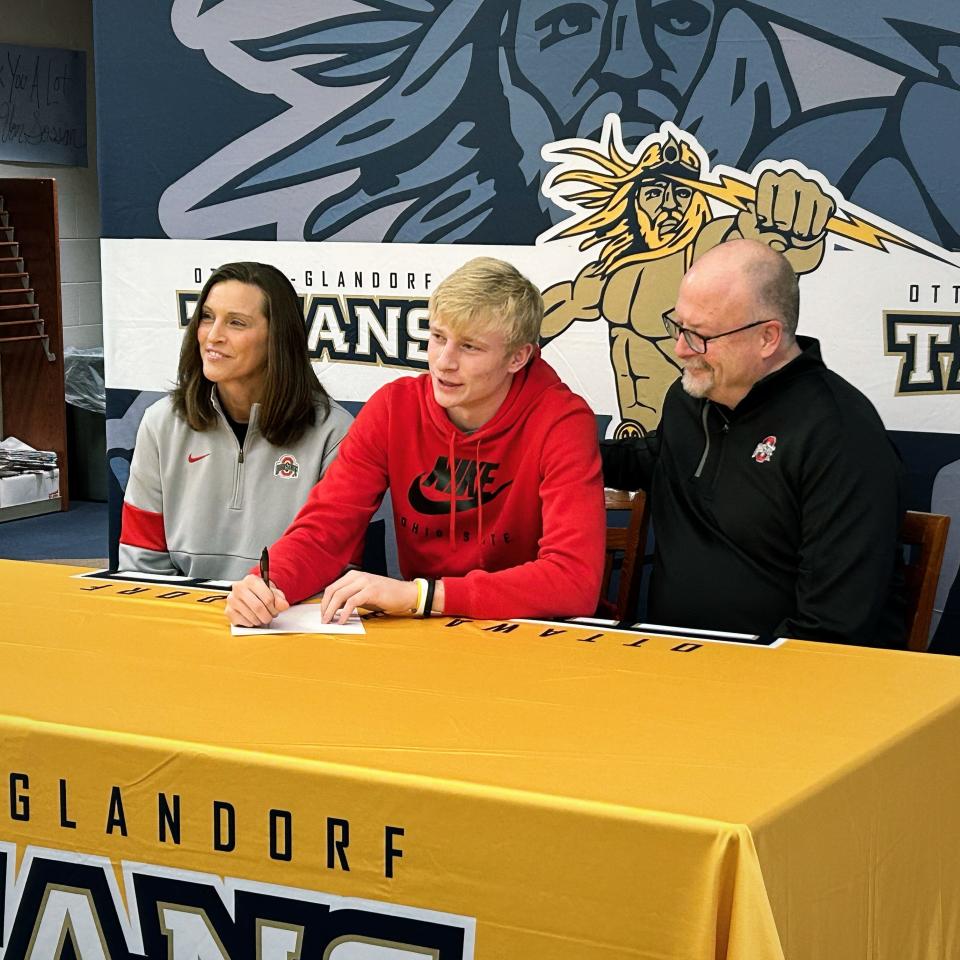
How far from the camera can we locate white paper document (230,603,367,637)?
2.07 metres

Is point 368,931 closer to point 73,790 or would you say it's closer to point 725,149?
point 73,790

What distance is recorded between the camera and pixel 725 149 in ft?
10.8

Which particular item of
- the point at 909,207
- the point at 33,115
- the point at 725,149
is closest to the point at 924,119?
the point at 909,207

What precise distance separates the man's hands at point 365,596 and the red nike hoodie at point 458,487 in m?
0.19

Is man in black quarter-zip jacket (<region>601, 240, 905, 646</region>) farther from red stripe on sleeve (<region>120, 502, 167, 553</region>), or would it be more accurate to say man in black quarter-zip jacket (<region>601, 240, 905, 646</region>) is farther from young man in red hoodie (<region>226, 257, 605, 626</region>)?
red stripe on sleeve (<region>120, 502, 167, 553</region>)

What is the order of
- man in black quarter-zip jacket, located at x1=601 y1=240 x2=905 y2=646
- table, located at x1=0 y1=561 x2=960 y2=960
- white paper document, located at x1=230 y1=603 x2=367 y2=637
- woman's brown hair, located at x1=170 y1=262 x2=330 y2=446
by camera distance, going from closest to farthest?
table, located at x1=0 y1=561 x2=960 y2=960, white paper document, located at x1=230 y1=603 x2=367 y2=637, man in black quarter-zip jacket, located at x1=601 y1=240 x2=905 y2=646, woman's brown hair, located at x1=170 y1=262 x2=330 y2=446

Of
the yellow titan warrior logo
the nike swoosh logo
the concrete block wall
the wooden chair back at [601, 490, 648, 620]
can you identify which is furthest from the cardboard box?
the nike swoosh logo

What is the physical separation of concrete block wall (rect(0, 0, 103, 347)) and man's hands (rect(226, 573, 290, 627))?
6.08 m

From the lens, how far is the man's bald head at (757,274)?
2504mm

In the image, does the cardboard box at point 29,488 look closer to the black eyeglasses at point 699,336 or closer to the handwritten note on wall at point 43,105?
the handwritten note on wall at point 43,105

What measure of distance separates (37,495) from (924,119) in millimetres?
5161

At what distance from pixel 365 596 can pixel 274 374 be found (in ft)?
2.60

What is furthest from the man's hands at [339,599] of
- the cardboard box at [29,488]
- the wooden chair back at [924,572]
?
the cardboard box at [29,488]

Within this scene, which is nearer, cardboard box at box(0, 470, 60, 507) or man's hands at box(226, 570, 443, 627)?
man's hands at box(226, 570, 443, 627)
